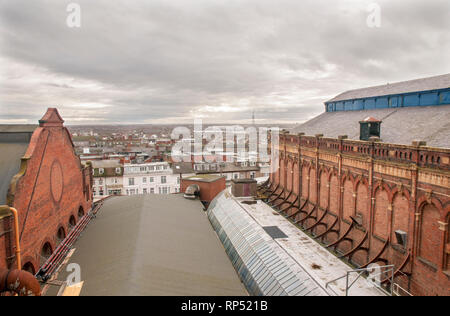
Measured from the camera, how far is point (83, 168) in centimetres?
2558

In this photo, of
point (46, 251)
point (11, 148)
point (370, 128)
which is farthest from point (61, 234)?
point (370, 128)

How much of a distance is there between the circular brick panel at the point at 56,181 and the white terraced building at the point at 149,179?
36.3 metres

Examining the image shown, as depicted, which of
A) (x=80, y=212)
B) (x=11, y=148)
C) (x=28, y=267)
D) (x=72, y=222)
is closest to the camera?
(x=28, y=267)

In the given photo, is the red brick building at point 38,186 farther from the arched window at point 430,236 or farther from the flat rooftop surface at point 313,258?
the arched window at point 430,236

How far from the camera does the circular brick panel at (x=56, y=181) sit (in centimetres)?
1814

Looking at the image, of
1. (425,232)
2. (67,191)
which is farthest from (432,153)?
(67,191)

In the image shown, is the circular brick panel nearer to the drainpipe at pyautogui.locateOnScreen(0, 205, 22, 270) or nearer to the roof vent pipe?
the drainpipe at pyautogui.locateOnScreen(0, 205, 22, 270)

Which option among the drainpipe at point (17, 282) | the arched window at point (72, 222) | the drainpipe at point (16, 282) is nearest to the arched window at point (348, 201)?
the drainpipe at point (17, 282)

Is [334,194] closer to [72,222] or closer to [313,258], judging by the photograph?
[313,258]

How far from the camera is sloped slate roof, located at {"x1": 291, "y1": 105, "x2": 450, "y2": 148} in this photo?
55.8ft

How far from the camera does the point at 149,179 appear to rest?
5700cm

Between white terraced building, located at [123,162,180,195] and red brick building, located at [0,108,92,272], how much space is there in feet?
107

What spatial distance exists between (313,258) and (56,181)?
17.6 meters

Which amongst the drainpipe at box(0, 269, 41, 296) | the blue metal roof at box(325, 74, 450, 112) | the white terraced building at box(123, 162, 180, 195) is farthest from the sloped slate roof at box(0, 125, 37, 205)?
the white terraced building at box(123, 162, 180, 195)
